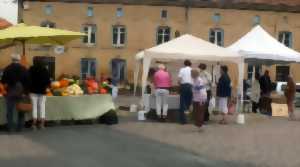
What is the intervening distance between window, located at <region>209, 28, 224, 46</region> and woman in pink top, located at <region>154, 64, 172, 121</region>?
3398 cm

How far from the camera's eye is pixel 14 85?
15594 mm

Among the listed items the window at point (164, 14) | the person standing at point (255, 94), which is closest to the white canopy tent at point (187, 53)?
the person standing at point (255, 94)

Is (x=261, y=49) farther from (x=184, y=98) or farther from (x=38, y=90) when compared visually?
(x=38, y=90)

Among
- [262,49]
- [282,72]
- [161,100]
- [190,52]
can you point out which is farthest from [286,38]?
[161,100]

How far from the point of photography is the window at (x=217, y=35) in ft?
Answer: 174

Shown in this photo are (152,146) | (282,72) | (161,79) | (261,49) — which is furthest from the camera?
(282,72)

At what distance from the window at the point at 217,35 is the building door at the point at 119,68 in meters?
7.37

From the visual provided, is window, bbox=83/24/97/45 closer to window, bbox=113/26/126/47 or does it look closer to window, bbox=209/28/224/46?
window, bbox=113/26/126/47

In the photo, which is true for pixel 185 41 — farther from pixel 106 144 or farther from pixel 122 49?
pixel 122 49

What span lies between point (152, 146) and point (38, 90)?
3946 millimetres

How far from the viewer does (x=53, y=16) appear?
51094 millimetres

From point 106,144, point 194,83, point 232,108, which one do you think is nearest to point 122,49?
point 232,108

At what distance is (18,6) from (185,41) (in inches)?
1279

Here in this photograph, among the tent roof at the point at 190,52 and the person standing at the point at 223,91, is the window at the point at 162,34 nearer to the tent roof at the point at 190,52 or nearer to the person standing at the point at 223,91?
the tent roof at the point at 190,52
